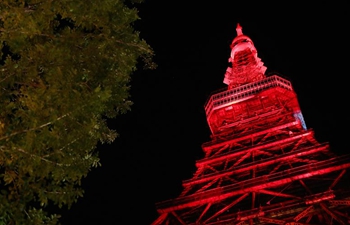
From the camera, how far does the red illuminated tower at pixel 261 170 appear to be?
1168 cm

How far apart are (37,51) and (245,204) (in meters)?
10.9

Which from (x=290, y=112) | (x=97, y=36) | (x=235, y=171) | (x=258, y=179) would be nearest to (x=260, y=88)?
(x=290, y=112)

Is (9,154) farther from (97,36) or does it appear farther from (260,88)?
(260,88)

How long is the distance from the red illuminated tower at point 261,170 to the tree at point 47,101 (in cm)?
776

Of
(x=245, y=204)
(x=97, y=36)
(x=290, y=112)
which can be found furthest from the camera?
(x=290, y=112)

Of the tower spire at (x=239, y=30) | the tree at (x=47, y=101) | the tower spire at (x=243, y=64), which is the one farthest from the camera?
the tower spire at (x=239, y=30)

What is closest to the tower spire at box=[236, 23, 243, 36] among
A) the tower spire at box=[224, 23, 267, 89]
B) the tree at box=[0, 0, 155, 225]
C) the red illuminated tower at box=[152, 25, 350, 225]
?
the tower spire at box=[224, 23, 267, 89]

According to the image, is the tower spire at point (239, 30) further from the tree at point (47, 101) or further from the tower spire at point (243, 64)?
the tree at point (47, 101)

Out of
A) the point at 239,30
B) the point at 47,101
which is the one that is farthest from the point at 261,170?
the point at 239,30

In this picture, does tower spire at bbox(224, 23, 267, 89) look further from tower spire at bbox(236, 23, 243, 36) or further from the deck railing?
the deck railing

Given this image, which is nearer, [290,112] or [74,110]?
[74,110]

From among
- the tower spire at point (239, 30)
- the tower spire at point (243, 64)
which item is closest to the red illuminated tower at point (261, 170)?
the tower spire at point (243, 64)

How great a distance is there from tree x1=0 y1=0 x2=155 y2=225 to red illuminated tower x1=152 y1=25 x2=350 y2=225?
7.76m

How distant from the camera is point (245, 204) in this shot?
561 inches
